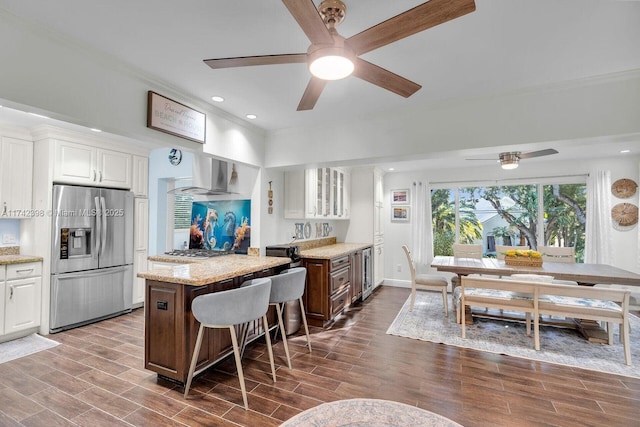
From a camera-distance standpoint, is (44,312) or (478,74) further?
(44,312)

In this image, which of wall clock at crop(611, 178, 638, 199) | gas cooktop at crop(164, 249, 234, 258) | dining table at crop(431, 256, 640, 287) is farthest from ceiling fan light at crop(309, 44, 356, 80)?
wall clock at crop(611, 178, 638, 199)

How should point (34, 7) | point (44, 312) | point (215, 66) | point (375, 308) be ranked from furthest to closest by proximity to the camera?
point (375, 308), point (44, 312), point (215, 66), point (34, 7)

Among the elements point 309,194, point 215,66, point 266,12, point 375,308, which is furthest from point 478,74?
point 375,308

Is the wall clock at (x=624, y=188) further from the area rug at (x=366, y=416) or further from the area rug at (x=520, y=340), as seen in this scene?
the area rug at (x=366, y=416)

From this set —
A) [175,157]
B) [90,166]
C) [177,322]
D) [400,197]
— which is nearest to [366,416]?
[177,322]

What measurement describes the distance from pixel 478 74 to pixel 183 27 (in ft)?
7.05

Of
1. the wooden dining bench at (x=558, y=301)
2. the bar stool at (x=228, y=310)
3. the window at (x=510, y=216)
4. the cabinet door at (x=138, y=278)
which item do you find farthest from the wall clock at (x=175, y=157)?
the window at (x=510, y=216)

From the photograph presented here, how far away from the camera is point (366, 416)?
2.06 metres

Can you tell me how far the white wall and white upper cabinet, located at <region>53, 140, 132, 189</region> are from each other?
4.73 m

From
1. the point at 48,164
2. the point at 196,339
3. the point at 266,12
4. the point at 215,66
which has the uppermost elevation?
the point at 266,12

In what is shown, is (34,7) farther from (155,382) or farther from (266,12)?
(155,382)

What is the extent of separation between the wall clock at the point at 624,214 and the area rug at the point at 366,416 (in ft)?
16.3

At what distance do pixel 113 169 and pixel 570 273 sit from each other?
5899 millimetres

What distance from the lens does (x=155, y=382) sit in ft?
8.13
